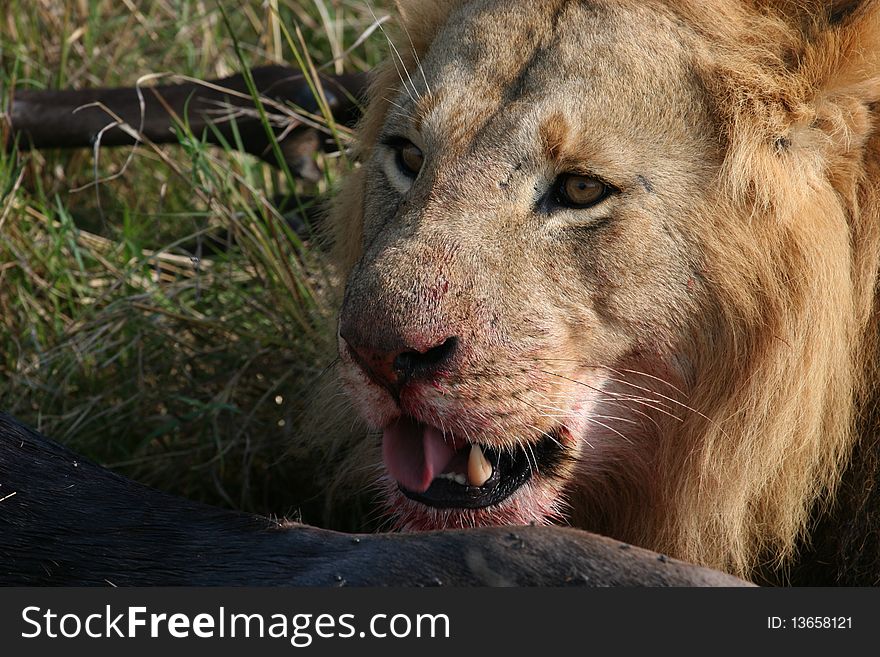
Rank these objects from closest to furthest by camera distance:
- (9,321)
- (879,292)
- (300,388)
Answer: (879,292)
(300,388)
(9,321)

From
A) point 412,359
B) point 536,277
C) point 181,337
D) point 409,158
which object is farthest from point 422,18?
point 181,337

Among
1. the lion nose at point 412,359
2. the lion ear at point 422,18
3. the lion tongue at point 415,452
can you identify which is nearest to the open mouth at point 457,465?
the lion tongue at point 415,452

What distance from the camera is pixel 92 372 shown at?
400cm

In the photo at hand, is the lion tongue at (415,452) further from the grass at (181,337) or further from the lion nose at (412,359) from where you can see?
the grass at (181,337)

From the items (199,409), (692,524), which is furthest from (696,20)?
(199,409)

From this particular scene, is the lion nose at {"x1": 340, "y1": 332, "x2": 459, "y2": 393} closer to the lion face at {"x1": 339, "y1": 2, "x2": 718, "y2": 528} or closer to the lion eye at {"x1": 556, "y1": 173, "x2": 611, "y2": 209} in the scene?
the lion face at {"x1": 339, "y1": 2, "x2": 718, "y2": 528}

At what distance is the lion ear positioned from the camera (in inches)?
120

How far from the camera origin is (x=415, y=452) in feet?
8.46

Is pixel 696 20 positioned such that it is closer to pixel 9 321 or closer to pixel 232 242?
pixel 232 242

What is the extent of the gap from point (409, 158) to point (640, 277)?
66cm

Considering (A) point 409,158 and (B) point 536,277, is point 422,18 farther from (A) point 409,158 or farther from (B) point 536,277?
(B) point 536,277

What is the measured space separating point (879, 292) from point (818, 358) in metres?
0.23

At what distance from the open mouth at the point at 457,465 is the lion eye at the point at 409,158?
62 centimetres

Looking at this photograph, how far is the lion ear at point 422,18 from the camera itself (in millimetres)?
Answer: 3055
